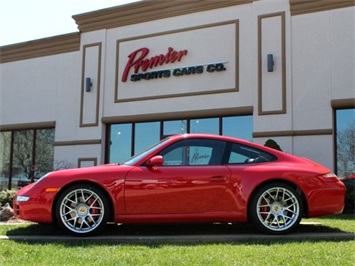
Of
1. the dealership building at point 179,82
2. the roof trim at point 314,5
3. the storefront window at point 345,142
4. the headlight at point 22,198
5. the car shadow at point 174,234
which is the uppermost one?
the roof trim at point 314,5

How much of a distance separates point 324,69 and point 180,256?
931 centimetres

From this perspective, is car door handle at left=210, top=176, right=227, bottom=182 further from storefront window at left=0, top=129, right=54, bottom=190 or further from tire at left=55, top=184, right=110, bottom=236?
storefront window at left=0, top=129, right=54, bottom=190

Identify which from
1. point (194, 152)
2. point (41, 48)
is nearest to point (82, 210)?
point (194, 152)

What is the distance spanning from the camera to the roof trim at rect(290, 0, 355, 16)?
1178cm

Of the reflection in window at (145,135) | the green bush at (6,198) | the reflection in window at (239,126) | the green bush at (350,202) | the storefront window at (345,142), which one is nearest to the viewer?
the green bush at (6,198)

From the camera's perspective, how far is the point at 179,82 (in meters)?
13.8

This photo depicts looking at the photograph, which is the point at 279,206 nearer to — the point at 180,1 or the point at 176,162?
the point at 176,162

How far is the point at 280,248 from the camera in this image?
14.1 feet

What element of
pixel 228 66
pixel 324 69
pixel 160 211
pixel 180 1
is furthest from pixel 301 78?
pixel 160 211

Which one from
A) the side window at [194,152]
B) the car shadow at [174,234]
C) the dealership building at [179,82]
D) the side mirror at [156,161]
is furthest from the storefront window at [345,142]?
the side mirror at [156,161]

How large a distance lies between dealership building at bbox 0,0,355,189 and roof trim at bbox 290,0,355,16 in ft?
0.12

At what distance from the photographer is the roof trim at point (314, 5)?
464 inches

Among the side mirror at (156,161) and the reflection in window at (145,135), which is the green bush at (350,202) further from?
the reflection in window at (145,135)

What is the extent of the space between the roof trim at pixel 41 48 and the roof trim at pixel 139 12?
64 cm
